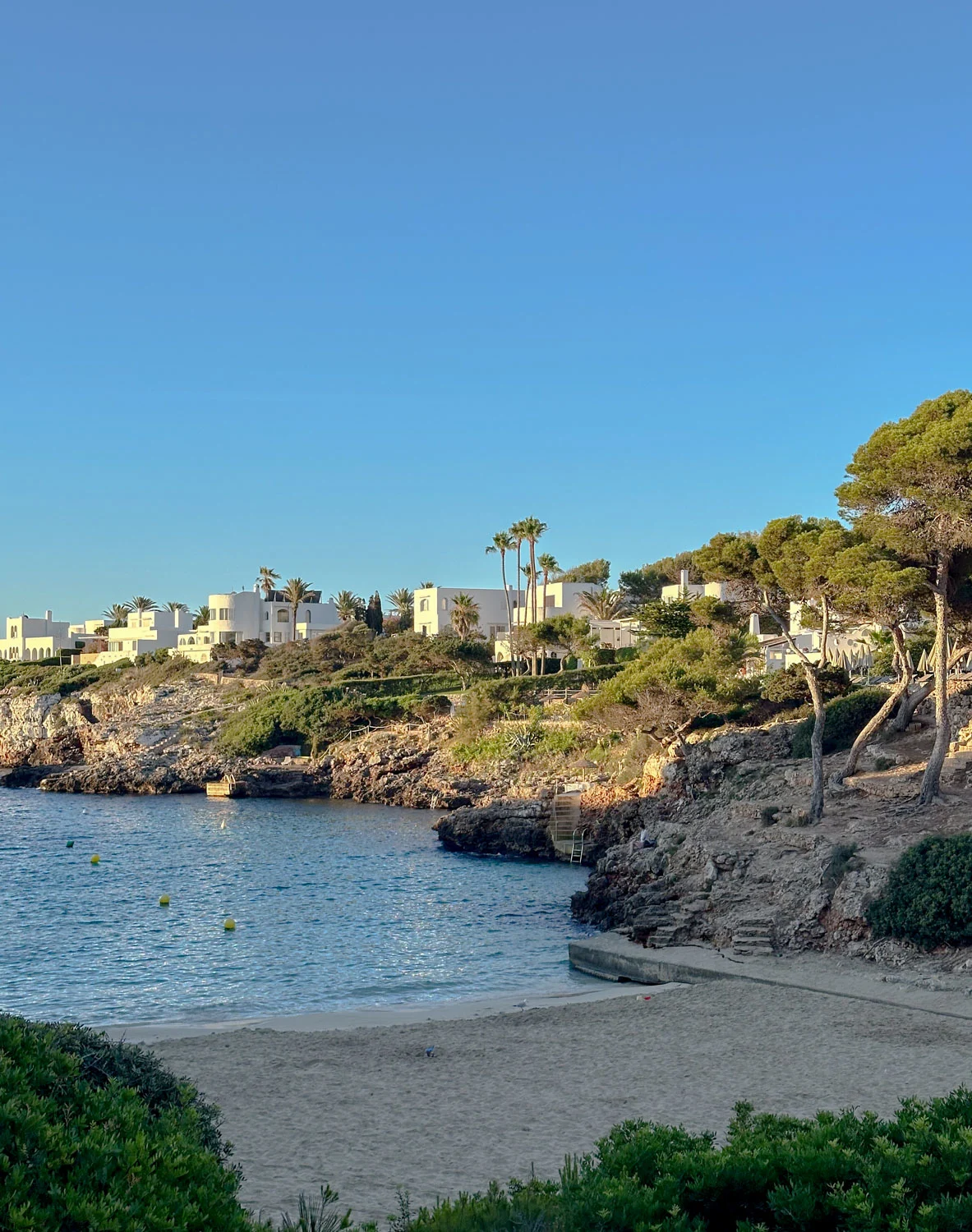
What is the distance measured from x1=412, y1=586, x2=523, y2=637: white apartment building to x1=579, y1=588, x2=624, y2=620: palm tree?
9488 millimetres

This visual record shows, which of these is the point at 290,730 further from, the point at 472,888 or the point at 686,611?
the point at 472,888

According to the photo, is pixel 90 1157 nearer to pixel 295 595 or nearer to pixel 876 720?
pixel 876 720

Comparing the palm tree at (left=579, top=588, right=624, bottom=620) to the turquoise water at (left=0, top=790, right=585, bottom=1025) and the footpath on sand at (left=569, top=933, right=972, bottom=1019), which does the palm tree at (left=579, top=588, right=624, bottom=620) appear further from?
the footpath on sand at (left=569, top=933, right=972, bottom=1019)

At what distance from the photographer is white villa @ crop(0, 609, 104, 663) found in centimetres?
12631

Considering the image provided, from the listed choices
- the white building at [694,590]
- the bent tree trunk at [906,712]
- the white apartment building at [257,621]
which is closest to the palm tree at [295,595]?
the white apartment building at [257,621]

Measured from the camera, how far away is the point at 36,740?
83750mm

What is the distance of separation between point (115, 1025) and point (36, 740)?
72693 millimetres

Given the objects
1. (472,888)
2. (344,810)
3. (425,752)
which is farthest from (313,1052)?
(425,752)

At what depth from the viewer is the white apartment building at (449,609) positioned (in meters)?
101

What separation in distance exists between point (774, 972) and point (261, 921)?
1534 centimetres

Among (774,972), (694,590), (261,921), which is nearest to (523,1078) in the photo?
(774,972)

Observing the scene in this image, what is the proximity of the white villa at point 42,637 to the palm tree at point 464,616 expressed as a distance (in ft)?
170

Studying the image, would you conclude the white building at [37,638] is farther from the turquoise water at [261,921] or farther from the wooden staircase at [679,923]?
the wooden staircase at [679,923]

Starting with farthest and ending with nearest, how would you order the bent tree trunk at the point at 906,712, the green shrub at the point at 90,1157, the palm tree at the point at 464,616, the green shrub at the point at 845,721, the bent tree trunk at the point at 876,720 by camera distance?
the palm tree at the point at 464,616
the green shrub at the point at 845,721
the bent tree trunk at the point at 906,712
the bent tree trunk at the point at 876,720
the green shrub at the point at 90,1157
